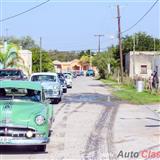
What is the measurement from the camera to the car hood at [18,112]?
465 inches

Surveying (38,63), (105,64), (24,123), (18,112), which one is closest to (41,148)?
(24,123)

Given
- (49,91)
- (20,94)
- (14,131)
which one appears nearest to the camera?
(14,131)

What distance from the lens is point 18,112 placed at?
12070 millimetres

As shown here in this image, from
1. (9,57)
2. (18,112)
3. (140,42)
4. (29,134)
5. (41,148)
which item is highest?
(140,42)

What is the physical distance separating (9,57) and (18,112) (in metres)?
52.3

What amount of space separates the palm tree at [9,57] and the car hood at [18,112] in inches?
1938

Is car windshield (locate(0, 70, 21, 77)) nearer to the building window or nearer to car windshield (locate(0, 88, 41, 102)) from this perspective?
car windshield (locate(0, 88, 41, 102))

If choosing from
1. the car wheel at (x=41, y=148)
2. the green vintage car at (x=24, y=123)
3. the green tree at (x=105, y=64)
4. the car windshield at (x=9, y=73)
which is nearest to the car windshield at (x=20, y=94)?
the green vintage car at (x=24, y=123)

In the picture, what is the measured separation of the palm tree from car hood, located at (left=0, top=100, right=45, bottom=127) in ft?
161

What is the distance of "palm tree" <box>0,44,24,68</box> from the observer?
6168 centimetres

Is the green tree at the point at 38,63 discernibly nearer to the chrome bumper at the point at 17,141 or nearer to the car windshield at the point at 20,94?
the car windshield at the point at 20,94

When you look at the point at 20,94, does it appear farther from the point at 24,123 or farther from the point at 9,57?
the point at 9,57

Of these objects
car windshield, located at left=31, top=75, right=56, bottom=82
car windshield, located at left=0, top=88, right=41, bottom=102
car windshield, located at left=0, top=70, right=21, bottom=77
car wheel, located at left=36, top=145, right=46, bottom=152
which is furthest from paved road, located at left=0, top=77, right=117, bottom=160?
car windshield, located at left=0, top=70, right=21, bottom=77

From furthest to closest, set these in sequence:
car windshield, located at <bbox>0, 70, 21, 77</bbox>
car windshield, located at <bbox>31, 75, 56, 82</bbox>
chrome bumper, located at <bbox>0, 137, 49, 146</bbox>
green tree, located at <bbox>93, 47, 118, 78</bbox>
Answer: green tree, located at <bbox>93, 47, 118, 78</bbox> < car windshield, located at <bbox>0, 70, 21, 77</bbox> < car windshield, located at <bbox>31, 75, 56, 82</bbox> < chrome bumper, located at <bbox>0, 137, 49, 146</bbox>
